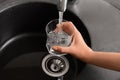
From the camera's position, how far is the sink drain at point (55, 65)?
85cm

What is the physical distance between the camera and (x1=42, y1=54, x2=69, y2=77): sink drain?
2.80ft

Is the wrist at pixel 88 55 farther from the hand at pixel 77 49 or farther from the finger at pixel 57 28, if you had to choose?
the finger at pixel 57 28

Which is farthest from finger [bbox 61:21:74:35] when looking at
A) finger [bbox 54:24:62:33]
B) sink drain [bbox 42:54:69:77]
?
sink drain [bbox 42:54:69:77]

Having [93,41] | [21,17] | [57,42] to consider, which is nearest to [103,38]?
[93,41]

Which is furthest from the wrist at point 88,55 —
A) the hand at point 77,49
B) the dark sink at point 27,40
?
the dark sink at point 27,40

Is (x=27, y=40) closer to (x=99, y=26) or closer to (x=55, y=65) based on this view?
(x=55, y=65)

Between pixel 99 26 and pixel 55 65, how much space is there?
0.20 m

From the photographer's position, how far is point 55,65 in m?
0.87

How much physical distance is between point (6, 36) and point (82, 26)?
0.96 feet

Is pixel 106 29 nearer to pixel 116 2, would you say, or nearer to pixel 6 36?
pixel 116 2

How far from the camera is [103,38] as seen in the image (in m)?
0.84

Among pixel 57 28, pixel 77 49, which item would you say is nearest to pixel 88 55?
pixel 77 49

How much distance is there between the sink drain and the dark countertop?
0.36 ft

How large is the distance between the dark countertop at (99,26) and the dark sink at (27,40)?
0.08 ft
